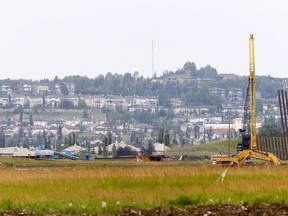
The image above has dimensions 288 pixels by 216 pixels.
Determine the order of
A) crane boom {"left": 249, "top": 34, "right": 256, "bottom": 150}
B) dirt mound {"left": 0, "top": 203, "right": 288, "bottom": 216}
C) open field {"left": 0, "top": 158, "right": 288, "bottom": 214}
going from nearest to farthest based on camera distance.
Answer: dirt mound {"left": 0, "top": 203, "right": 288, "bottom": 216} < open field {"left": 0, "top": 158, "right": 288, "bottom": 214} < crane boom {"left": 249, "top": 34, "right": 256, "bottom": 150}

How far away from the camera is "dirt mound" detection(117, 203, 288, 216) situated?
24328 mm

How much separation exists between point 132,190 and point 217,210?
4.67 meters

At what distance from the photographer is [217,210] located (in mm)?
24812

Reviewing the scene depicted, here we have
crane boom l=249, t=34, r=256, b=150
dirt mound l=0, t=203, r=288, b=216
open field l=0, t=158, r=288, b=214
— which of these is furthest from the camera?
crane boom l=249, t=34, r=256, b=150

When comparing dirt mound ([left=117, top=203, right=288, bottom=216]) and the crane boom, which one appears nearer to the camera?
dirt mound ([left=117, top=203, right=288, bottom=216])

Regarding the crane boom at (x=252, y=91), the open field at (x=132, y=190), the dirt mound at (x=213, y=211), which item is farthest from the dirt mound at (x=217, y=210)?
the crane boom at (x=252, y=91)

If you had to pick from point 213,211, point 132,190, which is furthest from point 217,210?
point 132,190

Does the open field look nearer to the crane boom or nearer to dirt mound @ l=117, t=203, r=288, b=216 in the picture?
dirt mound @ l=117, t=203, r=288, b=216

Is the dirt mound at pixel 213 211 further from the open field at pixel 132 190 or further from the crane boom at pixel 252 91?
the crane boom at pixel 252 91

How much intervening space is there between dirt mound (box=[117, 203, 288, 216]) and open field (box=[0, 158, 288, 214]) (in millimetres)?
638

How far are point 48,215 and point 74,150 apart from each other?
448 ft

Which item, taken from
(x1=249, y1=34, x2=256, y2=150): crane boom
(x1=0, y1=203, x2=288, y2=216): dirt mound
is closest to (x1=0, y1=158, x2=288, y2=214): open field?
(x1=0, y1=203, x2=288, y2=216): dirt mound

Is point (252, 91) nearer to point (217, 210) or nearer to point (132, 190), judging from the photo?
point (132, 190)

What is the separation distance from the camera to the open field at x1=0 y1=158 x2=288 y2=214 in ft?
86.2
